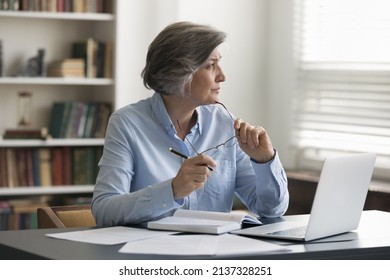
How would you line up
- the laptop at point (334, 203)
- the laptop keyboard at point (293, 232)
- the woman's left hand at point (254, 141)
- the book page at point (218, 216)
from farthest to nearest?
the woman's left hand at point (254, 141) < the book page at point (218, 216) < the laptop keyboard at point (293, 232) < the laptop at point (334, 203)

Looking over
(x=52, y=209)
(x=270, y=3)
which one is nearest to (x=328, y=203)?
→ (x=52, y=209)

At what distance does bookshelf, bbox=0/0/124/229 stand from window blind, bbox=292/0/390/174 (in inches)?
45.7

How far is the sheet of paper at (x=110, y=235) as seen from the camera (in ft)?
6.87

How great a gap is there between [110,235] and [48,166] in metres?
2.90

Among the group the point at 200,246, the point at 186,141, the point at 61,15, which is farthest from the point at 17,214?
the point at 200,246

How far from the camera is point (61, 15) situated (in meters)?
4.83

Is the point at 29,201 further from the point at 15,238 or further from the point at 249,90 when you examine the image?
the point at 15,238

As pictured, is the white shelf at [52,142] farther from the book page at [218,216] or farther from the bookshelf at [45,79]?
the book page at [218,216]

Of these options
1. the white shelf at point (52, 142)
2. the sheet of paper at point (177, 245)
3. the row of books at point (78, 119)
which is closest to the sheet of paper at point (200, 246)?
the sheet of paper at point (177, 245)

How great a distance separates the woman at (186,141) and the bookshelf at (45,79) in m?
2.20

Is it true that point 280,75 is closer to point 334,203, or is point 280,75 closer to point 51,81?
point 51,81

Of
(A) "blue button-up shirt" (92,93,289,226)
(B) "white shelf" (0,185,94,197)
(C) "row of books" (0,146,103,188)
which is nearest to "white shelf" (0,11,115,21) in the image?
(C) "row of books" (0,146,103,188)

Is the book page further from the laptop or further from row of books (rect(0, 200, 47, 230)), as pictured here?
row of books (rect(0, 200, 47, 230))

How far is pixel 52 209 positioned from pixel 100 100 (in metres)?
2.34
